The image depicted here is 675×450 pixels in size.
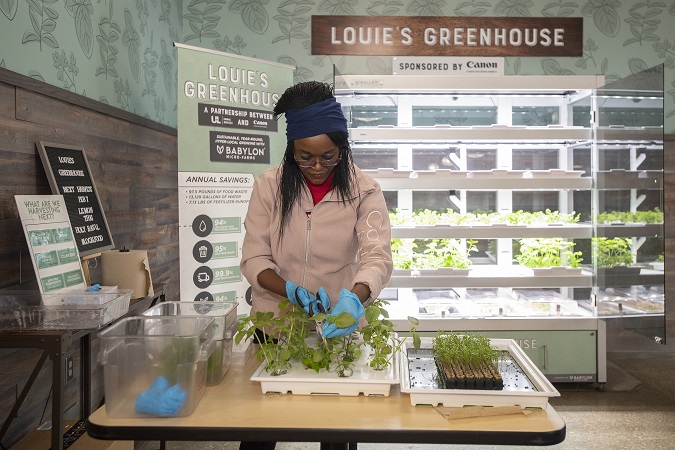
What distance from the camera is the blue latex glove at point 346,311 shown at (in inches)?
71.6

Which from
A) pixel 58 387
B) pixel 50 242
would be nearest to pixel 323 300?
pixel 58 387

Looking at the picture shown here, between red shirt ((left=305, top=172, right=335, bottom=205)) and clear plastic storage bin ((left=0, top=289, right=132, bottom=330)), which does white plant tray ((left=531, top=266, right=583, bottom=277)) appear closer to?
red shirt ((left=305, top=172, right=335, bottom=205))

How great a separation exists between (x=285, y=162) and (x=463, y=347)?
92cm

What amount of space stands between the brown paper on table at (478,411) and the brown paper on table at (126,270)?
1922 mm

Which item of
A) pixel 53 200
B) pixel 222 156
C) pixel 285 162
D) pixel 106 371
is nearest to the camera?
pixel 106 371

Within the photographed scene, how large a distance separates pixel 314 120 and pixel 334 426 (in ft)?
3.35

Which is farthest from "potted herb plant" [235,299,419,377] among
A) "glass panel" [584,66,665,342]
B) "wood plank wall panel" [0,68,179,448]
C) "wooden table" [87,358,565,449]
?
"glass panel" [584,66,665,342]

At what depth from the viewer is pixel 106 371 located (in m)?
1.58

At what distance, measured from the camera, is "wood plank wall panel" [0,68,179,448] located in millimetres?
2641

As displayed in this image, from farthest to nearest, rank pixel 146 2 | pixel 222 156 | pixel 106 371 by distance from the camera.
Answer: pixel 146 2, pixel 222 156, pixel 106 371

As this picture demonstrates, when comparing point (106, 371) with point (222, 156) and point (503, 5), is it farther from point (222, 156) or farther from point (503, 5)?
point (503, 5)

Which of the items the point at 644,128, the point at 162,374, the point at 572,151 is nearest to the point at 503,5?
the point at 572,151

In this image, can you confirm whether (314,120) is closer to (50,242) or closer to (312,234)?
(312,234)

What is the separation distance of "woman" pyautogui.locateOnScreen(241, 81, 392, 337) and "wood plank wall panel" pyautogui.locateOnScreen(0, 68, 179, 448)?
0.83m
